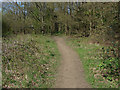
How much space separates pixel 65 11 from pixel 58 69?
17449 mm

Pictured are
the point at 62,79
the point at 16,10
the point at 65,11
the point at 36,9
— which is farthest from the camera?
the point at 65,11

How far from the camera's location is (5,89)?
575cm

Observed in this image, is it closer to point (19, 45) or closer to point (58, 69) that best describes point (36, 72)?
point (58, 69)

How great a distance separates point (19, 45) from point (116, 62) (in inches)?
294

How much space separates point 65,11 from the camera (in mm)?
23562

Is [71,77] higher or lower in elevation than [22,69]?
lower

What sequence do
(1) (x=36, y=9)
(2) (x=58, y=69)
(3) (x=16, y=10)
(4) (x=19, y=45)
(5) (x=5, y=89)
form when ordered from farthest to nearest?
(4) (x=19, y=45) → (2) (x=58, y=69) → (5) (x=5, y=89) → (3) (x=16, y=10) → (1) (x=36, y=9)

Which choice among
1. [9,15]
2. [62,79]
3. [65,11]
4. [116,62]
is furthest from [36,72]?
[65,11]

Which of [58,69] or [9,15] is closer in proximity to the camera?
[9,15]

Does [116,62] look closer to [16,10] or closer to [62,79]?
[62,79]

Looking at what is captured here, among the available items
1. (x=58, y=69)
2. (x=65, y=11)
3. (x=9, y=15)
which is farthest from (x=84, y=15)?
(x=9, y=15)

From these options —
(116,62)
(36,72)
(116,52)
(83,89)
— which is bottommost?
(83,89)

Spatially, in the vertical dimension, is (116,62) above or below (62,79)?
above

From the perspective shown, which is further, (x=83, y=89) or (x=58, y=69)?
(x=58, y=69)
